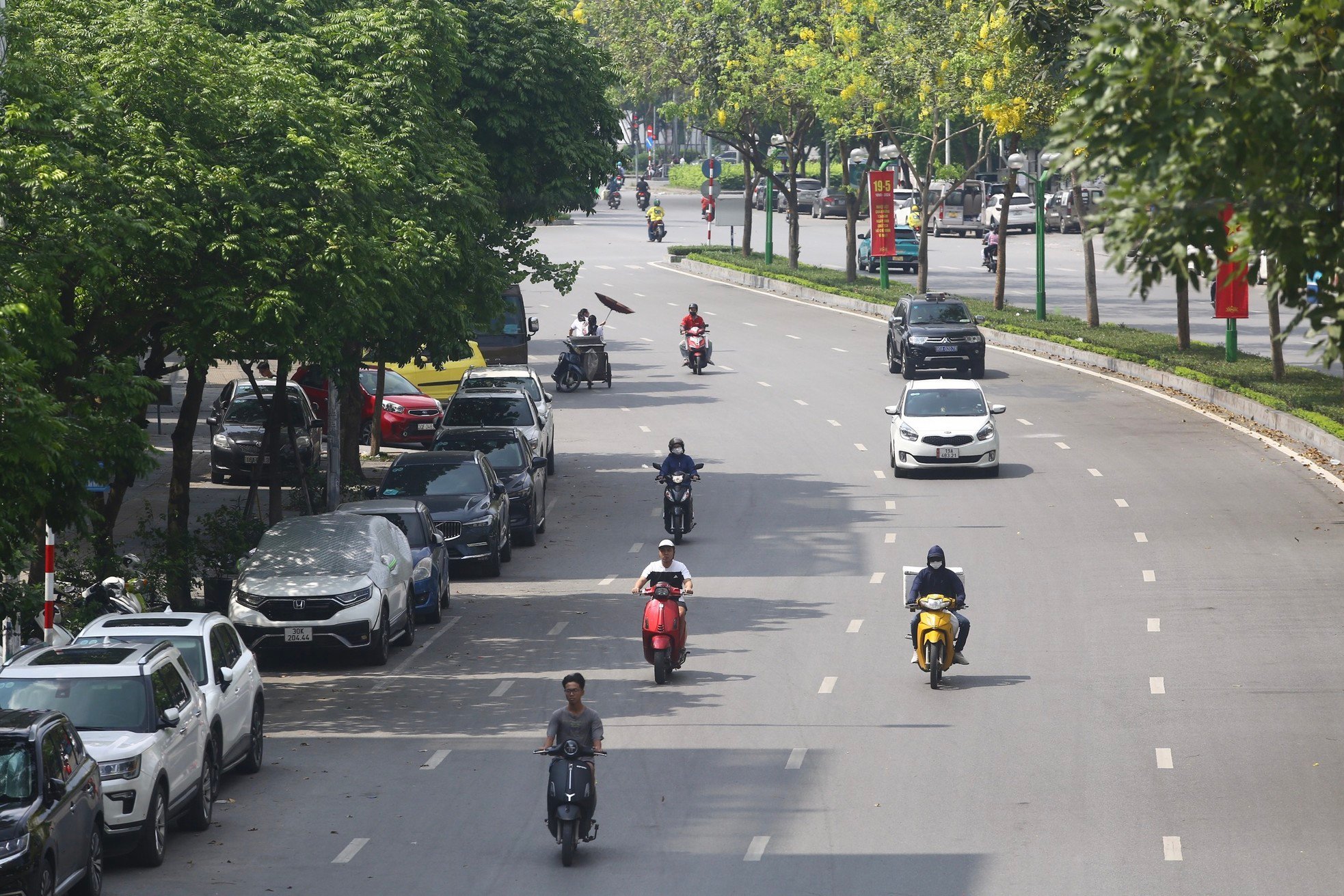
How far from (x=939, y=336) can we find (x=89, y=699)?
29662 millimetres

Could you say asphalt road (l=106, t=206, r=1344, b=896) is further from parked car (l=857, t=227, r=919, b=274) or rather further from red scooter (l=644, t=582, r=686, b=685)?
parked car (l=857, t=227, r=919, b=274)

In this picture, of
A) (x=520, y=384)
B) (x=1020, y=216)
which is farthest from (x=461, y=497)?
(x=1020, y=216)

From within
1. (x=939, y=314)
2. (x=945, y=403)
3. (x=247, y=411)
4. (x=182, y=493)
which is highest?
(x=939, y=314)

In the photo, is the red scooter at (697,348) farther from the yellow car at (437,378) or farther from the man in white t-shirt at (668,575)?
the man in white t-shirt at (668,575)

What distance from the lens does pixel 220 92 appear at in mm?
20578

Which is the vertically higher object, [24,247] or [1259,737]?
[24,247]

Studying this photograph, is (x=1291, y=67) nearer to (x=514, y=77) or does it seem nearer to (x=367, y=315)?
(x=367, y=315)

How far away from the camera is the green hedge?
3547 cm

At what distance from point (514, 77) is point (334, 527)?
13179 mm

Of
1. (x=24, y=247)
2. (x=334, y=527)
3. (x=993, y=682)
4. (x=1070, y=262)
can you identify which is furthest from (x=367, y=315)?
(x=1070, y=262)

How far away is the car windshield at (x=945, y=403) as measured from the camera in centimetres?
3303

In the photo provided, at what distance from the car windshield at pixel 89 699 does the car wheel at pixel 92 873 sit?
1264mm

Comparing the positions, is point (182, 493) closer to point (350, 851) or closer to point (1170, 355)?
point (350, 851)

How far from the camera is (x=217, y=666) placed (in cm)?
1622
